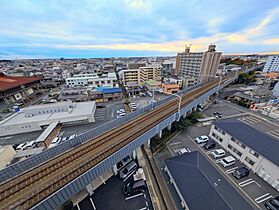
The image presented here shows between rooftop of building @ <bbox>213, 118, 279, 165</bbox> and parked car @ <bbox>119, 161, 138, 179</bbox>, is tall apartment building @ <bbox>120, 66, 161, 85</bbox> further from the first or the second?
parked car @ <bbox>119, 161, 138, 179</bbox>

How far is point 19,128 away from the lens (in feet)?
80.3

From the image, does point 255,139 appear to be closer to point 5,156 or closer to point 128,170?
point 128,170

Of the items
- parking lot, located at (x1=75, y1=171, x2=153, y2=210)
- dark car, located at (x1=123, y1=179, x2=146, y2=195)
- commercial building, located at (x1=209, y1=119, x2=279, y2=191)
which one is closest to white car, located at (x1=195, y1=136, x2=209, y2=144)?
commercial building, located at (x1=209, y1=119, x2=279, y2=191)

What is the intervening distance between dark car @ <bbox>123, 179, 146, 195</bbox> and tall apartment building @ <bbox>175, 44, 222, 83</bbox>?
48.2 meters

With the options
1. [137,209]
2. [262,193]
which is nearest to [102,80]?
[137,209]

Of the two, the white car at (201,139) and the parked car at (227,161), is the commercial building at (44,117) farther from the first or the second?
the parked car at (227,161)

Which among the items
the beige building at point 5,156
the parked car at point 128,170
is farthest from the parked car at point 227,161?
the beige building at point 5,156

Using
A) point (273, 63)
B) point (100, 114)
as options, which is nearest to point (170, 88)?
point (100, 114)

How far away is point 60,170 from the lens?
1109cm

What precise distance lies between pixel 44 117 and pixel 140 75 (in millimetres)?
36602

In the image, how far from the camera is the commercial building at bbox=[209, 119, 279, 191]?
13094mm

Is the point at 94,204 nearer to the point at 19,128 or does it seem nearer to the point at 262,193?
the point at 262,193

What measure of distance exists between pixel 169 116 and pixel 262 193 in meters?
12.8

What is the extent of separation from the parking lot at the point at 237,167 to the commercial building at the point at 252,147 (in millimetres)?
837
